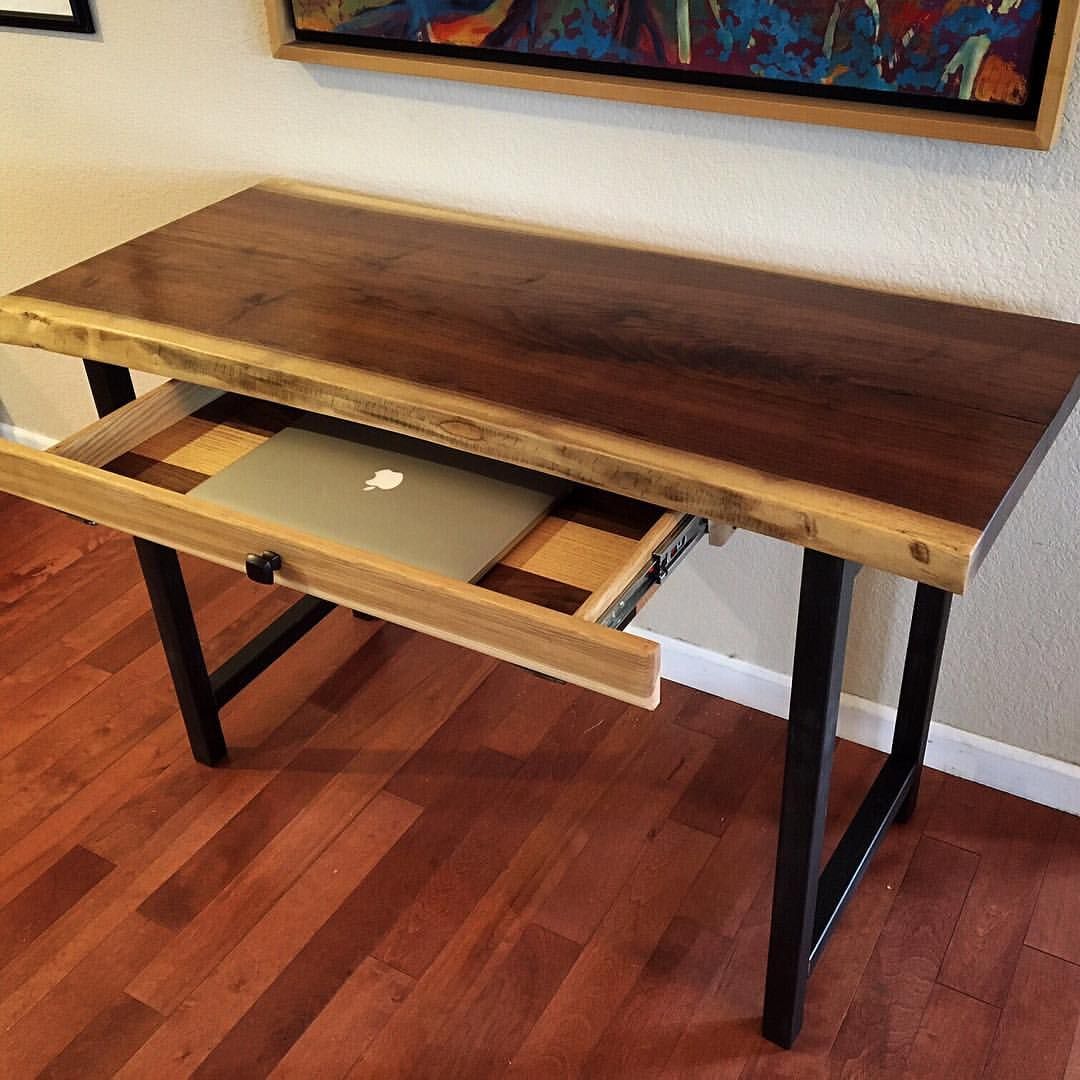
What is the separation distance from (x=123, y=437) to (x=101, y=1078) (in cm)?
69

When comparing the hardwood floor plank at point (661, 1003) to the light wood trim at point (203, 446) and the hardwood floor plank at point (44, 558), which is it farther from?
the hardwood floor plank at point (44, 558)

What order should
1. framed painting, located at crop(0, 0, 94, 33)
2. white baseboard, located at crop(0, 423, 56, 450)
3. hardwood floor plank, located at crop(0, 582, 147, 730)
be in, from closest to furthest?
framed painting, located at crop(0, 0, 94, 33)
hardwood floor plank, located at crop(0, 582, 147, 730)
white baseboard, located at crop(0, 423, 56, 450)

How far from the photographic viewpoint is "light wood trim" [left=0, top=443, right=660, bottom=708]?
3.01 ft

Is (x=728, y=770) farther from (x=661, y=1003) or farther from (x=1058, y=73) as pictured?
(x=1058, y=73)

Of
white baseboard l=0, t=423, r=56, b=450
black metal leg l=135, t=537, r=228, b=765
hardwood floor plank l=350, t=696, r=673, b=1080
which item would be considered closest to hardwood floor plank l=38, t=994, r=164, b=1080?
hardwood floor plank l=350, t=696, r=673, b=1080

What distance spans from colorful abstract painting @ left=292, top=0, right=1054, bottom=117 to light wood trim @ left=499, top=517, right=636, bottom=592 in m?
0.53

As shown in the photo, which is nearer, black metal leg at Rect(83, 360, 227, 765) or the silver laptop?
the silver laptop

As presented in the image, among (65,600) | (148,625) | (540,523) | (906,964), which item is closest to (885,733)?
(906,964)

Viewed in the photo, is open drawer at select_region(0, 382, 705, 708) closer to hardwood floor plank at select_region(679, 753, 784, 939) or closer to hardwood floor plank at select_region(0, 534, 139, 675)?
hardwood floor plank at select_region(679, 753, 784, 939)

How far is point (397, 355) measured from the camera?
3.79 feet

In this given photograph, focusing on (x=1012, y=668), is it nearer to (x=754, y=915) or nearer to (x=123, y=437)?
(x=754, y=915)

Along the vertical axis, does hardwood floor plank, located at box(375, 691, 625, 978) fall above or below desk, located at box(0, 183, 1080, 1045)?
below

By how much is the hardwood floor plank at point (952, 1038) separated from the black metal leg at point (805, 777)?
0.14 m

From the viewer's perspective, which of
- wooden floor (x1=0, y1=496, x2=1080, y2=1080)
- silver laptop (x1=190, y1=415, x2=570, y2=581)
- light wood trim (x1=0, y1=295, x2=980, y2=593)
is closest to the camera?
light wood trim (x1=0, y1=295, x2=980, y2=593)
